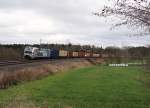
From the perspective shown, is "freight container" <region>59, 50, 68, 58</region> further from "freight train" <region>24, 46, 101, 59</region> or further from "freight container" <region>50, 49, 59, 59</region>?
"freight container" <region>50, 49, 59, 59</region>

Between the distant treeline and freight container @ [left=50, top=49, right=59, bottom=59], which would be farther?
freight container @ [left=50, top=49, right=59, bottom=59]

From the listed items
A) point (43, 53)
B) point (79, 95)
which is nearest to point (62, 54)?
point (43, 53)

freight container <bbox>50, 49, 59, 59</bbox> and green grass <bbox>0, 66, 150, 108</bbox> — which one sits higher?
freight container <bbox>50, 49, 59, 59</bbox>

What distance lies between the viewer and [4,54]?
85688mm

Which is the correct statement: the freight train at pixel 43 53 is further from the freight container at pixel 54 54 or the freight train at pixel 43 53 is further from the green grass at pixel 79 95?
the green grass at pixel 79 95

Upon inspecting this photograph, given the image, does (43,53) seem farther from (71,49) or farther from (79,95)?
(71,49)

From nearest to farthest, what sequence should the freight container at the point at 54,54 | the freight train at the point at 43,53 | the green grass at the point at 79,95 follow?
the green grass at the point at 79,95 < the freight train at the point at 43,53 < the freight container at the point at 54,54

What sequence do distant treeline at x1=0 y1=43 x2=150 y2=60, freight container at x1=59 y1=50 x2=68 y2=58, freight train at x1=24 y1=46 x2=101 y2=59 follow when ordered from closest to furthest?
1. distant treeline at x1=0 y1=43 x2=150 y2=60
2. freight train at x1=24 y1=46 x2=101 y2=59
3. freight container at x1=59 y1=50 x2=68 y2=58

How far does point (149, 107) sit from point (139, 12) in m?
10.6

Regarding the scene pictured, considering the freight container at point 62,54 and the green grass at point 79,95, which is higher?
the freight container at point 62,54

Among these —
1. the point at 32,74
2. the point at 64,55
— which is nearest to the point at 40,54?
the point at 64,55

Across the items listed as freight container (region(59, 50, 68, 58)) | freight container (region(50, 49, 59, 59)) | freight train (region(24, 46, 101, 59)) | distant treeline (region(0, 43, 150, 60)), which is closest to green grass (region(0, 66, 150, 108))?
distant treeline (region(0, 43, 150, 60))

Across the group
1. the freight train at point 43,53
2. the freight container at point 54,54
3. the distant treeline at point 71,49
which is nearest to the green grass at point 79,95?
the distant treeline at point 71,49

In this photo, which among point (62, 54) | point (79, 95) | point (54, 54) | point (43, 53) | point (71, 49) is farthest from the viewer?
point (71, 49)
